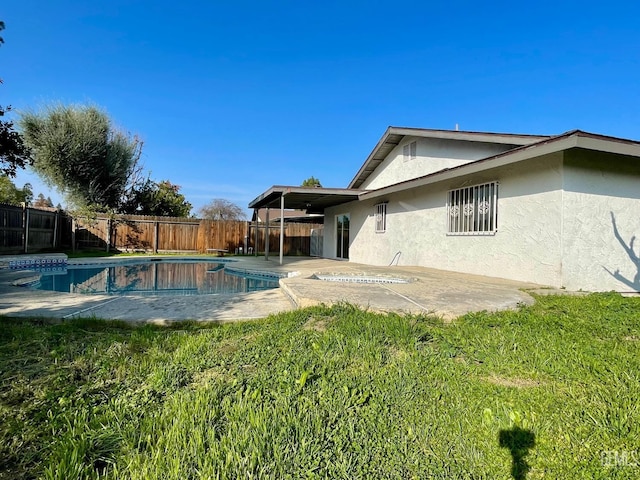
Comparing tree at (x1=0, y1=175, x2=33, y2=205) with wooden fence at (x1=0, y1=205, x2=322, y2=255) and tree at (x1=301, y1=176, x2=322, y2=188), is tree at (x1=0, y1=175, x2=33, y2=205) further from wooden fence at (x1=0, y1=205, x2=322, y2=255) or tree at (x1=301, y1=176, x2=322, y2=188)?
tree at (x1=301, y1=176, x2=322, y2=188)

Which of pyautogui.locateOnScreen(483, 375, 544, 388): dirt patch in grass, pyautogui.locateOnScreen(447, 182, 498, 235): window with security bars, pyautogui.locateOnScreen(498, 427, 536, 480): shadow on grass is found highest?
pyautogui.locateOnScreen(447, 182, 498, 235): window with security bars

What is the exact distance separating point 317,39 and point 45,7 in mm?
9443

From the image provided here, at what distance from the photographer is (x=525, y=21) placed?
11758 millimetres

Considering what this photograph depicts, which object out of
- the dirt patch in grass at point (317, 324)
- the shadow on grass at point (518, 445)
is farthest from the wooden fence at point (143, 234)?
the shadow on grass at point (518, 445)

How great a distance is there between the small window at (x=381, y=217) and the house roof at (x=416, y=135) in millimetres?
2228

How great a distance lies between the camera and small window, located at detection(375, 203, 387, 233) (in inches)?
556

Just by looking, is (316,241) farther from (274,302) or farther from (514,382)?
(514,382)

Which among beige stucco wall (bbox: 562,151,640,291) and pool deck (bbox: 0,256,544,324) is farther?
beige stucco wall (bbox: 562,151,640,291)

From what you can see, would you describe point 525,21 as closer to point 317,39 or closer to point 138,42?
point 317,39

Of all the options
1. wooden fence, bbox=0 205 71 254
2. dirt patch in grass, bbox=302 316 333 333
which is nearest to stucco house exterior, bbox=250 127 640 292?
dirt patch in grass, bbox=302 316 333 333

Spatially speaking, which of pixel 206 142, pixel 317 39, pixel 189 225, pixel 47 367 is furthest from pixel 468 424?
pixel 206 142

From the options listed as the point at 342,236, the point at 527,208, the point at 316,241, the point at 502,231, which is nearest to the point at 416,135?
the point at 502,231

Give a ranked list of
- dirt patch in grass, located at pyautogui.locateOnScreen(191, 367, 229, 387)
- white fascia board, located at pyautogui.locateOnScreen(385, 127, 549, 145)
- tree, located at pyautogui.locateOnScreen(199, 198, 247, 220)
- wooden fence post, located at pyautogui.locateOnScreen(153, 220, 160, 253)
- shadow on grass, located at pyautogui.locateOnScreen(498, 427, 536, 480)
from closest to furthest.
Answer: shadow on grass, located at pyautogui.locateOnScreen(498, 427, 536, 480) < dirt patch in grass, located at pyautogui.locateOnScreen(191, 367, 229, 387) < white fascia board, located at pyautogui.locateOnScreen(385, 127, 549, 145) < wooden fence post, located at pyautogui.locateOnScreen(153, 220, 160, 253) < tree, located at pyautogui.locateOnScreen(199, 198, 247, 220)

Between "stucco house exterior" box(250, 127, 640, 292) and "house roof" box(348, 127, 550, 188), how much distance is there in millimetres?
33
